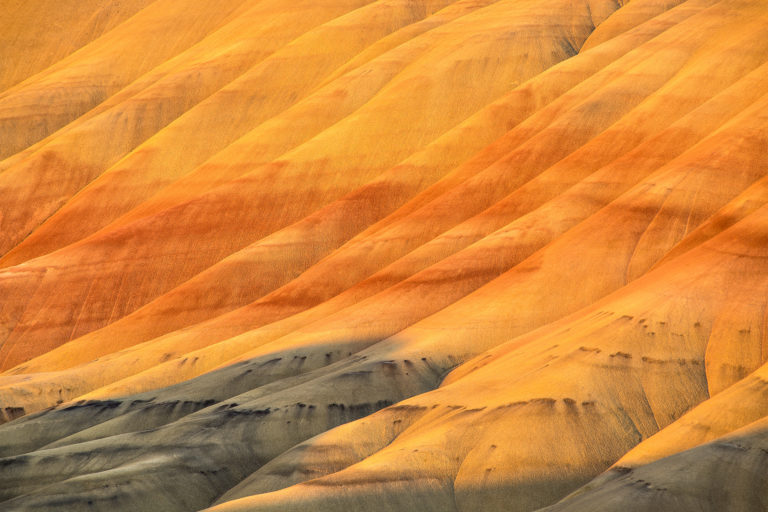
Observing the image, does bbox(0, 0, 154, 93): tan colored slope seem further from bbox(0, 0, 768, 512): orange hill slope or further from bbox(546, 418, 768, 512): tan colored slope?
bbox(546, 418, 768, 512): tan colored slope

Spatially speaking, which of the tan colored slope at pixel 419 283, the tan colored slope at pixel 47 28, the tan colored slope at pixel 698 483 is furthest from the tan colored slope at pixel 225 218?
the tan colored slope at pixel 47 28

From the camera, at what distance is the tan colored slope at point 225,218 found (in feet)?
134

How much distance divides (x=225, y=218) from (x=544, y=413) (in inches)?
978

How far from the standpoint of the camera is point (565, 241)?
29.4 metres

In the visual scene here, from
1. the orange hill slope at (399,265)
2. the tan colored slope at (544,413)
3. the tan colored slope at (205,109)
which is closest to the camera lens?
the tan colored slope at (544,413)

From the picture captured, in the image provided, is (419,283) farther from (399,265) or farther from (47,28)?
(47,28)

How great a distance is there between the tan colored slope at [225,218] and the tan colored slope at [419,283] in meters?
7.65

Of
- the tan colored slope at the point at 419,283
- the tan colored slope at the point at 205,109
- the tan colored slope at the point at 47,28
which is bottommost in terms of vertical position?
the tan colored slope at the point at 419,283

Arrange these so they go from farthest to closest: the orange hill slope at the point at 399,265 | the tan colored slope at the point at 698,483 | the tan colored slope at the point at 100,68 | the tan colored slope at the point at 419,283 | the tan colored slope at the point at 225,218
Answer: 1. the tan colored slope at the point at 100,68
2. the tan colored slope at the point at 225,218
3. the tan colored slope at the point at 419,283
4. the orange hill slope at the point at 399,265
5. the tan colored slope at the point at 698,483

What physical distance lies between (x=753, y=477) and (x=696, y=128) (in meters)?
18.8

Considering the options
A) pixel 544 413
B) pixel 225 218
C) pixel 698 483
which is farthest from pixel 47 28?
pixel 698 483

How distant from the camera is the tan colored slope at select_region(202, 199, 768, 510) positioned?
63.8ft

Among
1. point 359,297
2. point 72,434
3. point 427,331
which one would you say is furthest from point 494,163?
point 72,434

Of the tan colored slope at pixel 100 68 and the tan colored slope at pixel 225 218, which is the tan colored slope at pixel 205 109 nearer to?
the tan colored slope at pixel 225 218
